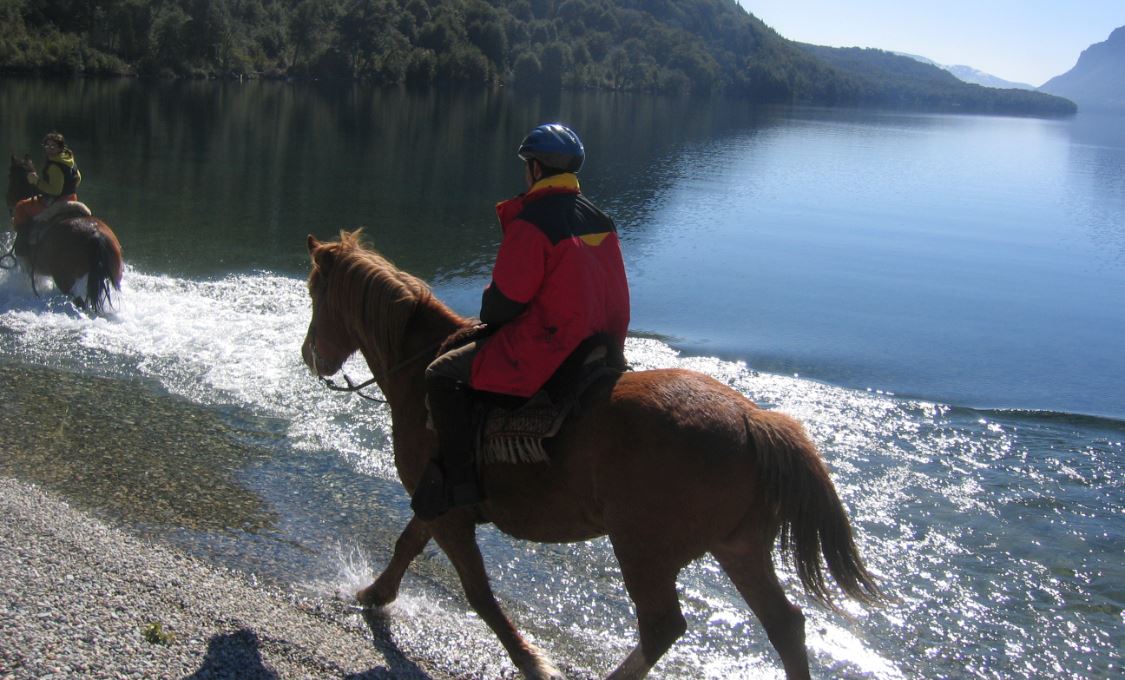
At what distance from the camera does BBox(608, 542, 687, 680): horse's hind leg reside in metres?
4.68

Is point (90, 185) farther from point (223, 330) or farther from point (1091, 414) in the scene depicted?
point (1091, 414)

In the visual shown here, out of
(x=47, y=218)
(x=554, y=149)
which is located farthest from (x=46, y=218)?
(x=554, y=149)

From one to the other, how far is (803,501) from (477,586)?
6.95ft

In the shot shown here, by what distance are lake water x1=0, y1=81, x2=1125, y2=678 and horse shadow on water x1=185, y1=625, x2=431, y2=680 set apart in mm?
218

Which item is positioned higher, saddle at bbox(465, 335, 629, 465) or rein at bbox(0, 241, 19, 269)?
saddle at bbox(465, 335, 629, 465)

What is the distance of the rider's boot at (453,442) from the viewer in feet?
16.7

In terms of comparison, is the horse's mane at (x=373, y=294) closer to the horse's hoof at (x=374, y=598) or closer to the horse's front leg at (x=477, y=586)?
the horse's front leg at (x=477, y=586)

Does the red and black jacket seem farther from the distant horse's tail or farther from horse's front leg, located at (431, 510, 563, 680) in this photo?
the distant horse's tail

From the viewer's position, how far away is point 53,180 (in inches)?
579

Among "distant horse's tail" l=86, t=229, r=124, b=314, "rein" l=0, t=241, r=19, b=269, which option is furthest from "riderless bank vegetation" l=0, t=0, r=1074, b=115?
"distant horse's tail" l=86, t=229, r=124, b=314

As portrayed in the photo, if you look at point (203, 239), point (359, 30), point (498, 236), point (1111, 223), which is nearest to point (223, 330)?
point (203, 239)

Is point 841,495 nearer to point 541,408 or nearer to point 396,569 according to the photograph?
point 396,569

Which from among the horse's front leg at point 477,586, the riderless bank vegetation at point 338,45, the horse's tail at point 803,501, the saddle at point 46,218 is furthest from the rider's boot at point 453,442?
the riderless bank vegetation at point 338,45

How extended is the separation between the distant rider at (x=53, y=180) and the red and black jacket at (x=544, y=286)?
41.2 feet
